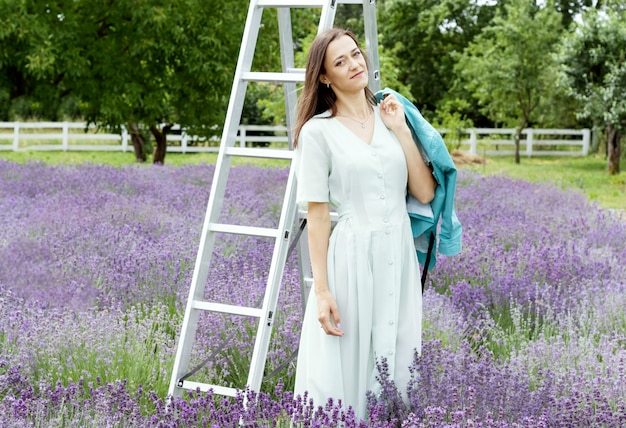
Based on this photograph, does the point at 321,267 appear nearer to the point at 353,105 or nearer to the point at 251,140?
the point at 353,105

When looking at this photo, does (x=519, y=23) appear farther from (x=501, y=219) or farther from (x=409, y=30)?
(x=501, y=219)

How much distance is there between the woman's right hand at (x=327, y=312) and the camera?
11.4 feet

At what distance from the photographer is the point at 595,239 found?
317 inches

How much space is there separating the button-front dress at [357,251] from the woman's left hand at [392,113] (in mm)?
41

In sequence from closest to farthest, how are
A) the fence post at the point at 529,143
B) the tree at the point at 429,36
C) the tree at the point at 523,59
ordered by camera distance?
the tree at the point at 523,59 < the fence post at the point at 529,143 < the tree at the point at 429,36

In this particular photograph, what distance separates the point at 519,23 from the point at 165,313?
77.8 feet

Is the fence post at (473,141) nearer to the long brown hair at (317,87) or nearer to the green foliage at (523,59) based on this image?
the green foliage at (523,59)

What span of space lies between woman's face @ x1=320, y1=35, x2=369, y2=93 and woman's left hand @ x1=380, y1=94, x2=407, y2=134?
0.13 metres

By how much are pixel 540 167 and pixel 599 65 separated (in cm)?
587

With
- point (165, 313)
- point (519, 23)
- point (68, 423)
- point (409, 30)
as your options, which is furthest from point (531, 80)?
point (68, 423)

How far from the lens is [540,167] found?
2614cm

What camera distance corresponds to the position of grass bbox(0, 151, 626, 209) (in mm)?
17009

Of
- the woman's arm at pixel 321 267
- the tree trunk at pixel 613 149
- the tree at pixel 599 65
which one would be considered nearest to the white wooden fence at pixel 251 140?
the tree trunk at pixel 613 149

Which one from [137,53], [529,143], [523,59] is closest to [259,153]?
[137,53]
